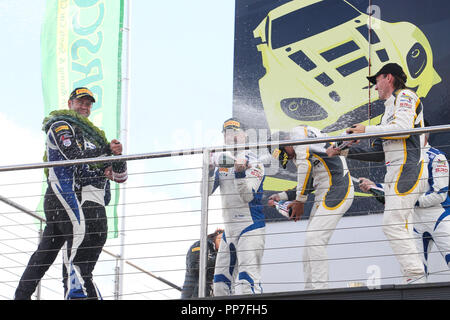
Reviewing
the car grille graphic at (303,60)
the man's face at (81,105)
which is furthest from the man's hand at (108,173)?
the car grille graphic at (303,60)

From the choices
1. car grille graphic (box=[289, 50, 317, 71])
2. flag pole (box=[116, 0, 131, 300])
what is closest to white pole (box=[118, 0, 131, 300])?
flag pole (box=[116, 0, 131, 300])

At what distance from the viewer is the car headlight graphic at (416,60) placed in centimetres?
864

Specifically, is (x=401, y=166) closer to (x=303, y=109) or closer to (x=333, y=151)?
(x=333, y=151)

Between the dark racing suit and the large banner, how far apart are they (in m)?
2.80

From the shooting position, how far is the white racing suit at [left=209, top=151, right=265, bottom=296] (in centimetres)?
648

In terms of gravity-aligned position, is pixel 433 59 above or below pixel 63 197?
above

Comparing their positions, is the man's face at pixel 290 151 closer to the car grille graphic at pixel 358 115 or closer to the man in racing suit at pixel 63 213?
the man in racing suit at pixel 63 213

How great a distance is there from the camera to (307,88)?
920cm

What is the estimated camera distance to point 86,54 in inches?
381

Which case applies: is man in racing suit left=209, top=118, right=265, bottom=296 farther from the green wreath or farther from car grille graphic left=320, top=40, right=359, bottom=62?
car grille graphic left=320, top=40, right=359, bottom=62

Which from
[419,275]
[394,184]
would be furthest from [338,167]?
[419,275]

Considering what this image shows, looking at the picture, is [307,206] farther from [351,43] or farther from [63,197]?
[63,197]
